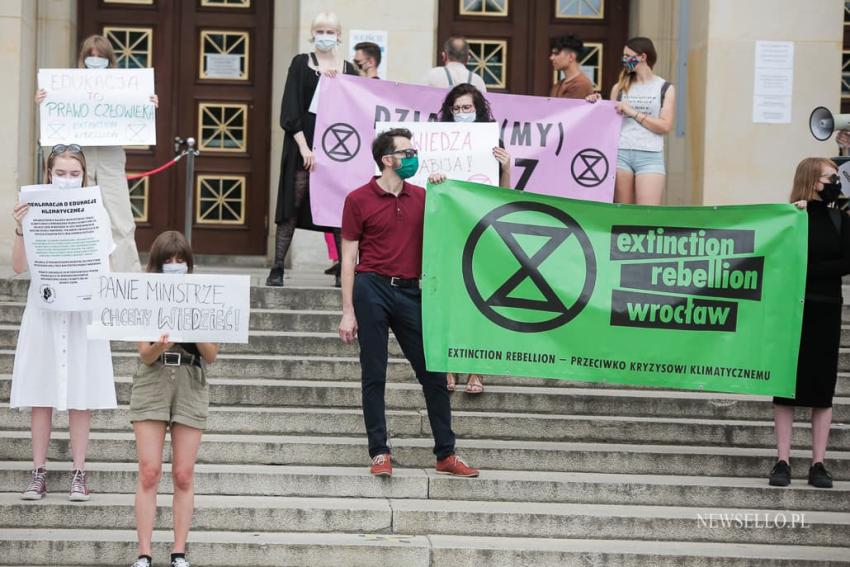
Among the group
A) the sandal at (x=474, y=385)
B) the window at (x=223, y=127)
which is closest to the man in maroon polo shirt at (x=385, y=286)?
the sandal at (x=474, y=385)

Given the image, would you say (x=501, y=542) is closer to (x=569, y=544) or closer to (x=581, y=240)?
(x=569, y=544)

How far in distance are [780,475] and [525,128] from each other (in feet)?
12.5

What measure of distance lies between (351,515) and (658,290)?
8.37ft

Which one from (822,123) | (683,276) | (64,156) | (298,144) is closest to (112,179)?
(298,144)

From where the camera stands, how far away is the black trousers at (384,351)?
879cm

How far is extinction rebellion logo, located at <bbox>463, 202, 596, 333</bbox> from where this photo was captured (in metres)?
9.28

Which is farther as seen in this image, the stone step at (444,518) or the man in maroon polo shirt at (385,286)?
the man in maroon polo shirt at (385,286)

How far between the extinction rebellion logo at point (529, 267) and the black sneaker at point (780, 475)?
1.61m

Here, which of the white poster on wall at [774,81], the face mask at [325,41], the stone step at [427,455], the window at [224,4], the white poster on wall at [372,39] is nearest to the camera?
the stone step at [427,455]

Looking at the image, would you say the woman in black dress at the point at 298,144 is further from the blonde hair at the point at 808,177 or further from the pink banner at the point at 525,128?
the blonde hair at the point at 808,177

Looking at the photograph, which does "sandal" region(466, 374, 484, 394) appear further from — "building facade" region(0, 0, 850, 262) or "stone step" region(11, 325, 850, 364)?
"building facade" region(0, 0, 850, 262)

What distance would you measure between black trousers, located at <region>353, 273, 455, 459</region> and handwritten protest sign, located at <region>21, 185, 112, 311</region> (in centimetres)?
160

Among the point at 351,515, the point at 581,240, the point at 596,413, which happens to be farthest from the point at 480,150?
the point at 351,515

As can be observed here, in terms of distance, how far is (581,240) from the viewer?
9.38 meters
